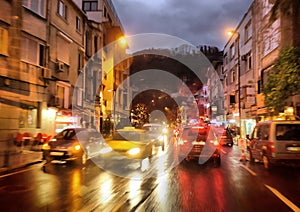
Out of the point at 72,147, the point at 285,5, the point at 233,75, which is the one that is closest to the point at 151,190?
the point at 72,147

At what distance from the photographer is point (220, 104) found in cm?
6150

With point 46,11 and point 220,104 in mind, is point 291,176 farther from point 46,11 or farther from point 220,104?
point 220,104

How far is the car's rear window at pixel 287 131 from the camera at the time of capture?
46.2 ft

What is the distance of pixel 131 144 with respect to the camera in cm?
1473

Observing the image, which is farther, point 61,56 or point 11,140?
Answer: point 61,56

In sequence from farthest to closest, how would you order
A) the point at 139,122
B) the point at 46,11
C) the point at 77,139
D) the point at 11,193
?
the point at 139,122 < the point at 46,11 < the point at 77,139 < the point at 11,193

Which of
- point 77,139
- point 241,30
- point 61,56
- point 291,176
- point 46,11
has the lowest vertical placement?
point 291,176

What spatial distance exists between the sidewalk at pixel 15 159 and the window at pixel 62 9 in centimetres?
1192

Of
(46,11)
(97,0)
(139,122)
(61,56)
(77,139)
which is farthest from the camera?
(139,122)

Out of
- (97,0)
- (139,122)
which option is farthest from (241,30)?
(139,122)

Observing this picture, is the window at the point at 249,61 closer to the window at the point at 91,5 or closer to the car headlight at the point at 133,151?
the window at the point at 91,5

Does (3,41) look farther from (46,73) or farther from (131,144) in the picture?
(131,144)

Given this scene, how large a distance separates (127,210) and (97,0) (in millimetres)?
35870

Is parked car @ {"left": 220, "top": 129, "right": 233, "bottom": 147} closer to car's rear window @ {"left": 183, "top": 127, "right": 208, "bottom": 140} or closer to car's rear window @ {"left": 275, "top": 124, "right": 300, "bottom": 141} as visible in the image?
car's rear window @ {"left": 183, "top": 127, "right": 208, "bottom": 140}
